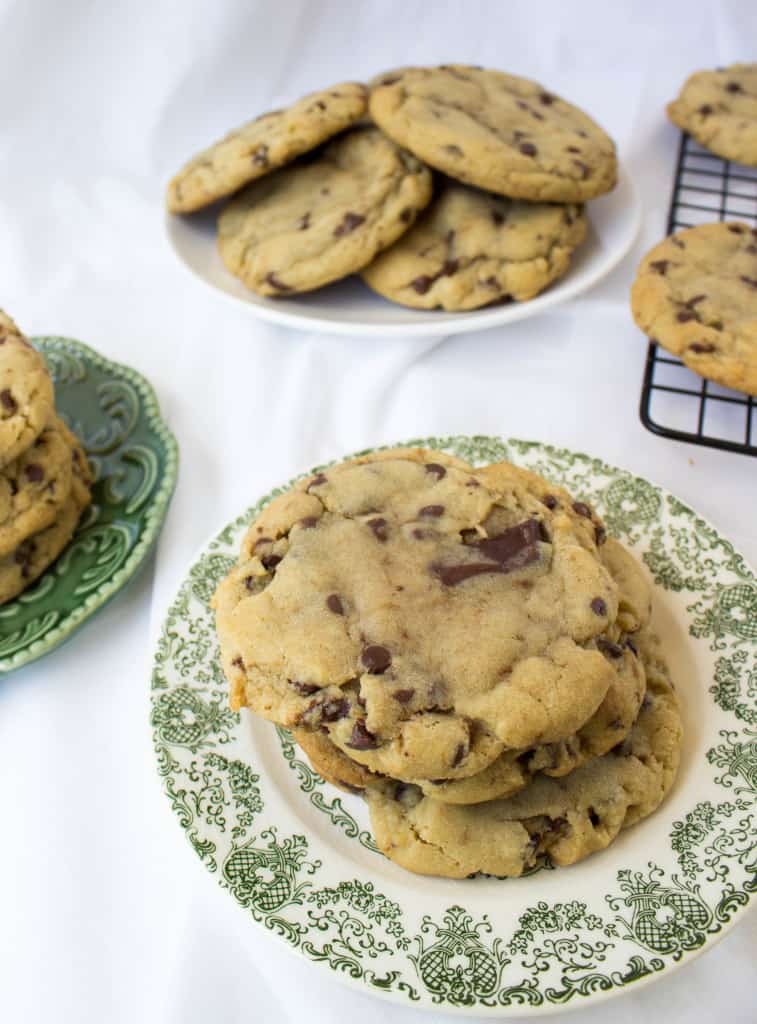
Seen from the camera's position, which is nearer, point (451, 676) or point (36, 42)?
point (451, 676)

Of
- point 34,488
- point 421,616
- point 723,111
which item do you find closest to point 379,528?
point 421,616

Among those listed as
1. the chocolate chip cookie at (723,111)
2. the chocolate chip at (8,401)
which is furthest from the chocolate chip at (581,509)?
the chocolate chip cookie at (723,111)

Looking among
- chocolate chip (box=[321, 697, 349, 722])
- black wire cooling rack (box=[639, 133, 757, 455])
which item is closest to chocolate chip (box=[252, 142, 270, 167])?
black wire cooling rack (box=[639, 133, 757, 455])

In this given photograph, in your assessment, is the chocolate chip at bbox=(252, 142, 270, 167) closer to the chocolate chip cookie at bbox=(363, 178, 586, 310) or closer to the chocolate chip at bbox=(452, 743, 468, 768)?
the chocolate chip cookie at bbox=(363, 178, 586, 310)

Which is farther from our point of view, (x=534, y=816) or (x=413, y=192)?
(x=413, y=192)

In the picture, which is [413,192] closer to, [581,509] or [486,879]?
[581,509]

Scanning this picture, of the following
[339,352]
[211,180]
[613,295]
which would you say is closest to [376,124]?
[211,180]

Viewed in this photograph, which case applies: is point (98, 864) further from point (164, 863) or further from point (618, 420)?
point (618, 420)
